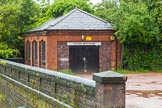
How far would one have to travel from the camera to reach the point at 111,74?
894 centimetres

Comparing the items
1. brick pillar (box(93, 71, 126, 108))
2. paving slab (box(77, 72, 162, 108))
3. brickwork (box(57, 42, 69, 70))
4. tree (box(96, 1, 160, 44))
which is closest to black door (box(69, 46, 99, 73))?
brickwork (box(57, 42, 69, 70))

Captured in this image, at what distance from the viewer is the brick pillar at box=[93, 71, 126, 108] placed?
8906 mm

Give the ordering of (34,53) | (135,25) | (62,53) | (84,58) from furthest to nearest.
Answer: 1. (34,53)
2. (84,58)
3. (62,53)
4. (135,25)

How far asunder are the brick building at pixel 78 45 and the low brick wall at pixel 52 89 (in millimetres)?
4426

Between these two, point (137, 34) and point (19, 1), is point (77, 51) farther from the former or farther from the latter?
point (19, 1)

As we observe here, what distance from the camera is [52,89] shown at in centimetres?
1395

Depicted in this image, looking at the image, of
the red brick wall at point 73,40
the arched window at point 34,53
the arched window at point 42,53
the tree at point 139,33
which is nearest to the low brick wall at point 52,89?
the red brick wall at point 73,40

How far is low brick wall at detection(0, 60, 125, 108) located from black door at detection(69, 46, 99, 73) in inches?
224

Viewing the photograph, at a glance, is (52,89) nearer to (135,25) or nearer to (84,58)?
Result: (135,25)

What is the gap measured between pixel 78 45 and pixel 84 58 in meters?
1.12

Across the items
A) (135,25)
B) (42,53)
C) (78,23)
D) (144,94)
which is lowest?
(144,94)

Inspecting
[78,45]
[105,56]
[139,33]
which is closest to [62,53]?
[78,45]

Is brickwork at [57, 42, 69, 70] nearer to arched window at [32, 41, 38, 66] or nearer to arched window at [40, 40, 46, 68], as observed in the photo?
arched window at [40, 40, 46, 68]

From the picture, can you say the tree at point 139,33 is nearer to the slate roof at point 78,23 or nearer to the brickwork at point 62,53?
the slate roof at point 78,23
